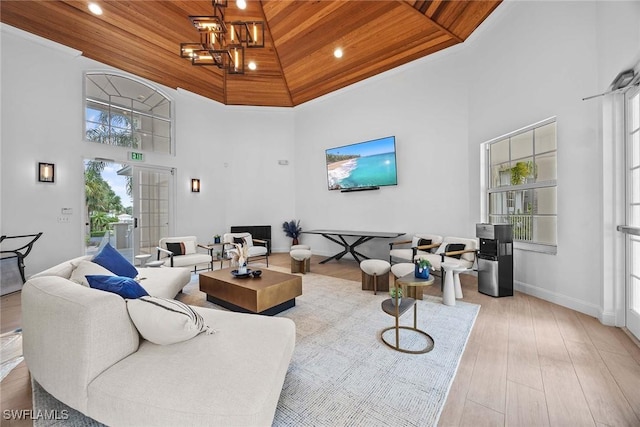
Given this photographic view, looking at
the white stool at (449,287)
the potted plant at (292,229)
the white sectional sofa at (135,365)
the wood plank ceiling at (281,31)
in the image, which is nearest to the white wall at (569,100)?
the wood plank ceiling at (281,31)

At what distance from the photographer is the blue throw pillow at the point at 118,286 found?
1.55 m

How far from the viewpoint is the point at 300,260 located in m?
4.95

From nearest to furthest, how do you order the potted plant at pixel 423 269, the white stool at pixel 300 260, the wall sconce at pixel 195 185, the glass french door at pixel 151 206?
the potted plant at pixel 423 269
the white stool at pixel 300 260
the glass french door at pixel 151 206
the wall sconce at pixel 195 185

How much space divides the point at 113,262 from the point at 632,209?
5060 millimetres

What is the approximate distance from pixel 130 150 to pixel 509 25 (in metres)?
7.08

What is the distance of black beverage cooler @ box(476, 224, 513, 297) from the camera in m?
3.51

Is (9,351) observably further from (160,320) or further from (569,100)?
(569,100)

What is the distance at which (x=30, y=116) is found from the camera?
14.1 feet

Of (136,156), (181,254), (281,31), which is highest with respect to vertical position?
(281,31)

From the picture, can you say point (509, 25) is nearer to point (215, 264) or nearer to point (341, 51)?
point (341, 51)

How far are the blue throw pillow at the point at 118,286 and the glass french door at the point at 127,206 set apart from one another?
3.67 meters

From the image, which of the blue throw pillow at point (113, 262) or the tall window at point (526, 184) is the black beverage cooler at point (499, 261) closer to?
the tall window at point (526, 184)

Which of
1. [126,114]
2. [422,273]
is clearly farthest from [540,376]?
[126,114]

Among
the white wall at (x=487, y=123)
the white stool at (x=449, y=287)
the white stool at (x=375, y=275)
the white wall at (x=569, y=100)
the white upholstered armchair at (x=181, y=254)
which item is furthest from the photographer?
the white upholstered armchair at (x=181, y=254)
